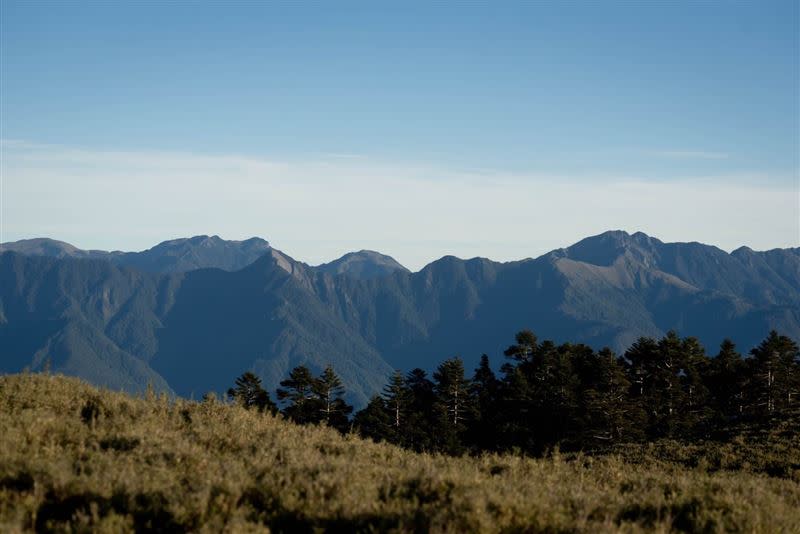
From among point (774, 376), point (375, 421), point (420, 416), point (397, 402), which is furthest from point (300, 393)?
point (774, 376)

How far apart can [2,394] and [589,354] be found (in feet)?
250

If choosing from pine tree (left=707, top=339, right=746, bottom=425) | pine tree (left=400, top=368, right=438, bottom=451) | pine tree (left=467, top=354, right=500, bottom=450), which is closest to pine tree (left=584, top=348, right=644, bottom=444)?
pine tree (left=467, top=354, right=500, bottom=450)

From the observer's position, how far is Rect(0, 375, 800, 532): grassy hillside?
8500mm

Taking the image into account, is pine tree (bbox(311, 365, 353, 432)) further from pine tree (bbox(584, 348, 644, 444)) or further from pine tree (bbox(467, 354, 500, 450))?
pine tree (bbox(584, 348, 644, 444))

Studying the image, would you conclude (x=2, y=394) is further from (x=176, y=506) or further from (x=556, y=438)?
(x=556, y=438)

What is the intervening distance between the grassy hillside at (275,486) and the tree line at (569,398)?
5178cm

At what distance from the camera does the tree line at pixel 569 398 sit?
222 feet

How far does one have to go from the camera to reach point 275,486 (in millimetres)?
9570

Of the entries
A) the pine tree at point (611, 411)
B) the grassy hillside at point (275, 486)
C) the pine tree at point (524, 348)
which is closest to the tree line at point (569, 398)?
the pine tree at point (611, 411)

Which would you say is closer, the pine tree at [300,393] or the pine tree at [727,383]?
the pine tree at [300,393]

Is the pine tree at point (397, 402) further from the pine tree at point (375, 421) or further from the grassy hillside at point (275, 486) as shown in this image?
the grassy hillside at point (275, 486)

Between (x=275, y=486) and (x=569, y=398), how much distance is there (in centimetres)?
6583

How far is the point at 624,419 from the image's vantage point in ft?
216

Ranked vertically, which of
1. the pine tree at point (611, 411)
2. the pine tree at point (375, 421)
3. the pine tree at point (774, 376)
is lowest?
the pine tree at point (375, 421)
